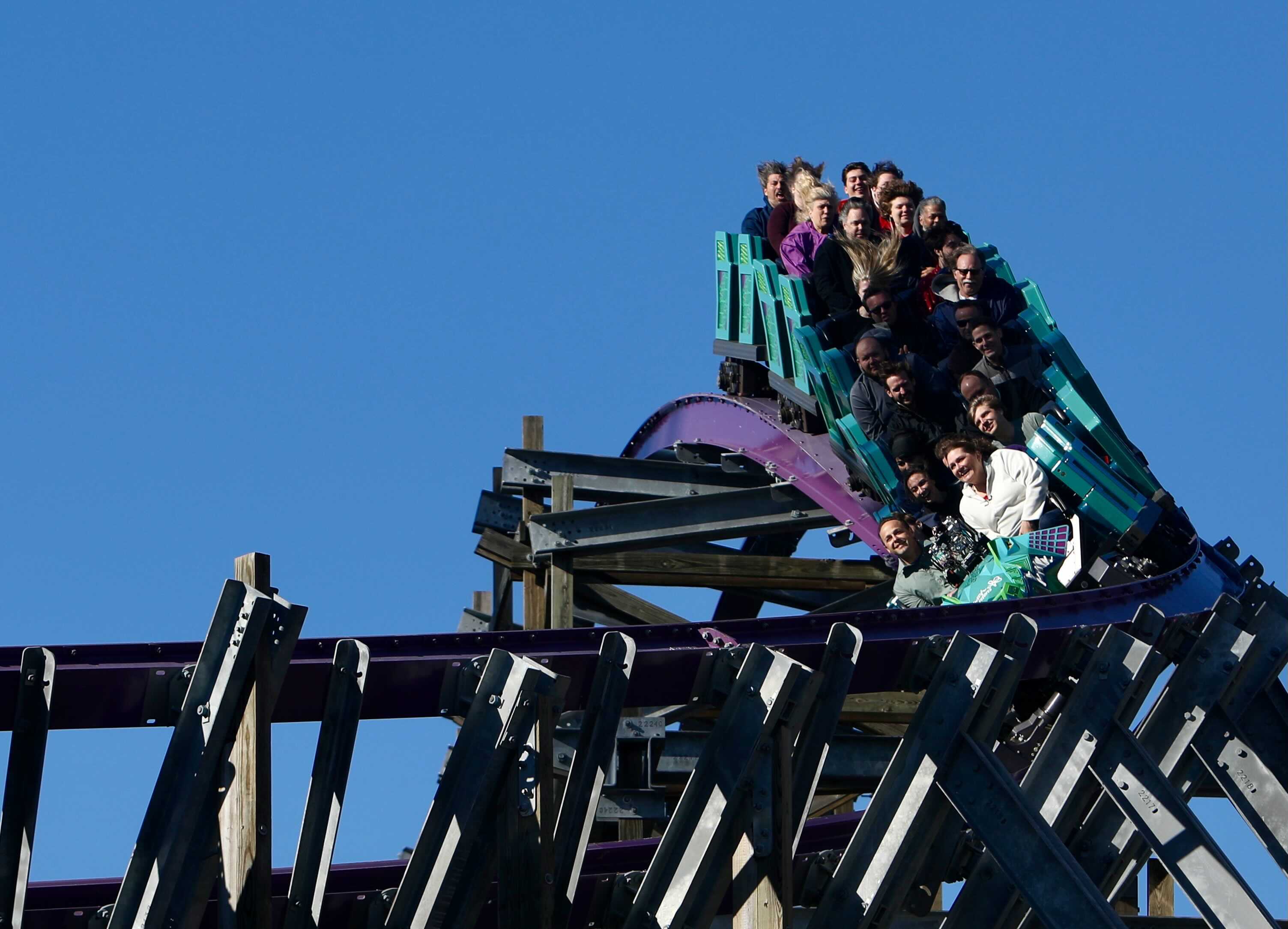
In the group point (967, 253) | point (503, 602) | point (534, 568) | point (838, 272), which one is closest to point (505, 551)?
point (534, 568)

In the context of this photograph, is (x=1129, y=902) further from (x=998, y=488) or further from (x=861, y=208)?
(x=861, y=208)

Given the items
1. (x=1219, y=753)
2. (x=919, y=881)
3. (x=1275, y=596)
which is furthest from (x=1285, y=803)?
(x=919, y=881)

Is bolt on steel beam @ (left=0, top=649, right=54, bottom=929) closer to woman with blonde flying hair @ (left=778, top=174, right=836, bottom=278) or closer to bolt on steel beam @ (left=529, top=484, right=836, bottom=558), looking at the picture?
bolt on steel beam @ (left=529, top=484, right=836, bottom=558)

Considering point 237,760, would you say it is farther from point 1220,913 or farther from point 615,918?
point 1220,913

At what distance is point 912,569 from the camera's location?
27.8 ft

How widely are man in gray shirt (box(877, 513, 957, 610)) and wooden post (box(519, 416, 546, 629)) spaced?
2.30 metres

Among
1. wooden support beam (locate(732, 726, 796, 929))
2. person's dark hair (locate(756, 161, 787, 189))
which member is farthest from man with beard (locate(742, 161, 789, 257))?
wooden support beam (locate(732, 726, 796, 929))

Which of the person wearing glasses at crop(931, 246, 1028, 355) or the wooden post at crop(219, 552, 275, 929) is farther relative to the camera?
the person wearing glasses at crop(931, 246, 1028, 355)

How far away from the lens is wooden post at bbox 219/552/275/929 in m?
4.91

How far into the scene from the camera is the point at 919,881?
6219 millimetres

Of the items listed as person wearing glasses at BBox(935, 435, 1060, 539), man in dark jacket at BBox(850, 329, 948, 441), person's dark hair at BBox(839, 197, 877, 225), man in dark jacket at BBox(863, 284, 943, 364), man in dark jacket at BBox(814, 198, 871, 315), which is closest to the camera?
person wearing glasses at BBox(935, 435, 1060, 539)

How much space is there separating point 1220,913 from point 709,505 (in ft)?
16.6

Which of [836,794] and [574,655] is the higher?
[836,794]

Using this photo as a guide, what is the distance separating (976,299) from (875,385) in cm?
80
